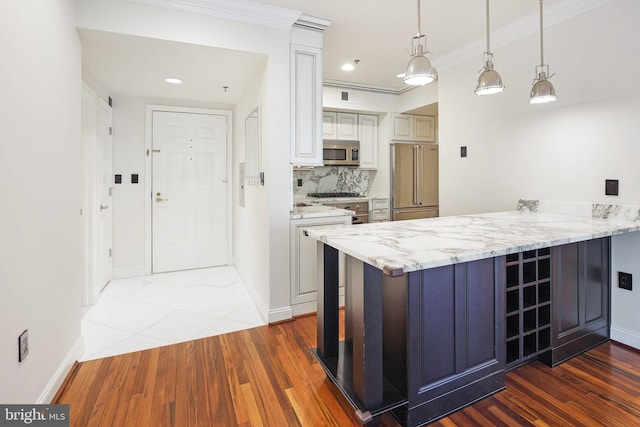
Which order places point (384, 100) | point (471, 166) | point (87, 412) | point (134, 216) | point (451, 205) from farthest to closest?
1. point (384, 100)
2. point (134, 216)
3. point (451, 205)
4. point (471, 166)
5. point (87, 412)

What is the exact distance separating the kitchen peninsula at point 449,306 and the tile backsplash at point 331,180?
9.56ft

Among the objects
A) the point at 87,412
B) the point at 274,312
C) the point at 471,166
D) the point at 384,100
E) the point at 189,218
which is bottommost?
the point at 87,412

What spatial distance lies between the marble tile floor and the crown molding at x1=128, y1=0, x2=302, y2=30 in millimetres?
2467

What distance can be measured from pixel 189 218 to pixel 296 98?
7.93ft

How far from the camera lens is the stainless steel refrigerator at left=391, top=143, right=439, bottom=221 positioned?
4867 millimetres

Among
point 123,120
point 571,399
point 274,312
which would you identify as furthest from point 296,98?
point 571,399

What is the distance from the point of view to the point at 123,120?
388cm

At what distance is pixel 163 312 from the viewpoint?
2.97 m

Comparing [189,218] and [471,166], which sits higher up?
[471,166]

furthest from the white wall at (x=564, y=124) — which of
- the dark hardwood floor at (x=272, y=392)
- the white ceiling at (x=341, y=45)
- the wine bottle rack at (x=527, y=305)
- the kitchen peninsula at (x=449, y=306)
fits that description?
the wine bottle rack at (x=527, y=305)

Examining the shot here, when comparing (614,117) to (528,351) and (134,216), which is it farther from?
(134,216)

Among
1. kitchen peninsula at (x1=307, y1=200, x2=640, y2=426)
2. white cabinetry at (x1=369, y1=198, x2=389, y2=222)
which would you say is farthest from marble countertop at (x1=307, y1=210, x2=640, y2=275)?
white cabinetry at (x1=369, y1=198, x2=389, y2=222)

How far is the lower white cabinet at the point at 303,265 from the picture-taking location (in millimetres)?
2811

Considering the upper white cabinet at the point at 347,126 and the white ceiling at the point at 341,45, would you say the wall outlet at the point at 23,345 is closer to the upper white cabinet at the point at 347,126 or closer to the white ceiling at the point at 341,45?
the white ceiling at the point at 341,45
